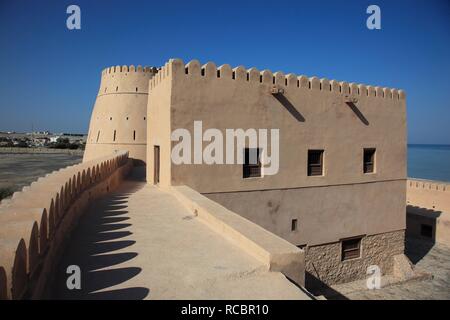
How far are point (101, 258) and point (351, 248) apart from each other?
8.68m

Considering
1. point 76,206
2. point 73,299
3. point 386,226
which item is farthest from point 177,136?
point 386,226

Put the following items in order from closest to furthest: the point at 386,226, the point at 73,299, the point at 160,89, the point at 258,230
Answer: the point at 73,299 < the point at 258,230 < the point at 160,89 < the point at 386,226

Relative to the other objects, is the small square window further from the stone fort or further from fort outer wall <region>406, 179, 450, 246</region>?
fort outer wall <region>406, 179, 450, 246</region>

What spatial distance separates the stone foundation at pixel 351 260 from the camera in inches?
362

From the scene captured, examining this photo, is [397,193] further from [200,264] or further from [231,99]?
[200,264]

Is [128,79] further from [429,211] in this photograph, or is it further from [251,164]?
[429,211]

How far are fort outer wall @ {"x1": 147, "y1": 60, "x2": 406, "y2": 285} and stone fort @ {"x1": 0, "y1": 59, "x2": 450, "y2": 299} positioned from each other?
0.03 meters

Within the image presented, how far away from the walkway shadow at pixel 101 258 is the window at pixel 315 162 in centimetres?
566

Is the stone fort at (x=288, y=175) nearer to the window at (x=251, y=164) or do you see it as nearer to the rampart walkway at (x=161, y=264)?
the window at (x=251, y=164)

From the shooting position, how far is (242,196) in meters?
8.10

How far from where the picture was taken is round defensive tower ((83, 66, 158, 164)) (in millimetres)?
16984

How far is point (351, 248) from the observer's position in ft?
33.3

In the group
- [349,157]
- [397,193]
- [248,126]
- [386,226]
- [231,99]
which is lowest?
[386,226]
